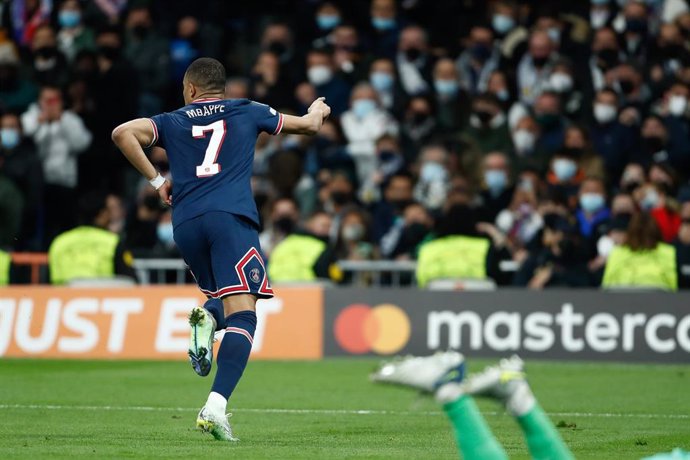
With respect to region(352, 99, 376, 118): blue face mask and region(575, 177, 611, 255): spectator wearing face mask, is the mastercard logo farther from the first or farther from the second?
region(352, 99, 376, 118): blue face mask

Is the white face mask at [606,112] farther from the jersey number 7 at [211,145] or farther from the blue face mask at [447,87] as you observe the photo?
the jersey number 7 at [211,145]

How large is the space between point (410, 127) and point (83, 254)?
522 cm

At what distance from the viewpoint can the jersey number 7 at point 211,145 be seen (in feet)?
31.7

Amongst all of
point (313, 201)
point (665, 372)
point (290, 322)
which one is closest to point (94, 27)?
point (313, 201)

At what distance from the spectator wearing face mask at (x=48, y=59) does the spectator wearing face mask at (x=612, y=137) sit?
776 centimetres

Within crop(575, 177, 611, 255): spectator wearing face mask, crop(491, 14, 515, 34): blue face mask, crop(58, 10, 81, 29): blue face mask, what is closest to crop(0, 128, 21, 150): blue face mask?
crop(58, 10, 81, 29): blue face mask

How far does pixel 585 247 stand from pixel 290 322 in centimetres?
372

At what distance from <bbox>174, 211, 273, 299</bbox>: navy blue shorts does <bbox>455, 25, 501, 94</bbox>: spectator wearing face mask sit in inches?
479

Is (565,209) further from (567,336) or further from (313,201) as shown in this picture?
(313,201)

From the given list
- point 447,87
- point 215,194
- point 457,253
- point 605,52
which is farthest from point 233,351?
point 605,52

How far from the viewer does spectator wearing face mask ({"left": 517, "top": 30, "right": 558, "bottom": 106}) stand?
68.2ft

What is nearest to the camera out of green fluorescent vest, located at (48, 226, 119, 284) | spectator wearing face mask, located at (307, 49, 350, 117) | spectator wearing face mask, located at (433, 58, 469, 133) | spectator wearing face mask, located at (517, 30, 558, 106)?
green fluorescent vest, located at (48, 226, 119, 284)

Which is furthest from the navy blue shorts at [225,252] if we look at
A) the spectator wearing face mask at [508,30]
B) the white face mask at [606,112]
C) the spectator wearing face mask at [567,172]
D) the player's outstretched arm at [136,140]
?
the spectator wearing face mask at [508,30]

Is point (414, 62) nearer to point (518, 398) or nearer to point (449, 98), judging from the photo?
point (449, 98)
